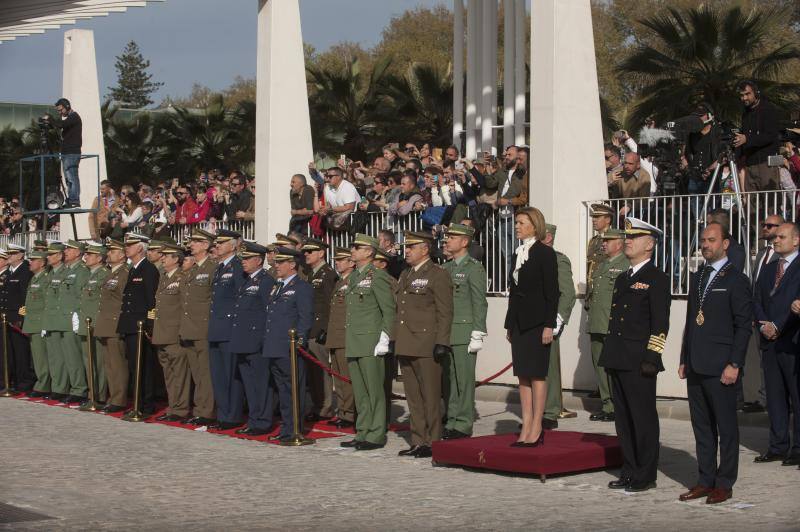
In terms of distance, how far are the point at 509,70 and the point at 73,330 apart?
420 inches

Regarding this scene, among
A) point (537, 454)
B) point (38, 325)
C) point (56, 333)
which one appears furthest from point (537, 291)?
point (38, 325)

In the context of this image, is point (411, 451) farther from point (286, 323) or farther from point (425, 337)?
point (286, 323)

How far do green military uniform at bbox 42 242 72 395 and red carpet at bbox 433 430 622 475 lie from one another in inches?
331

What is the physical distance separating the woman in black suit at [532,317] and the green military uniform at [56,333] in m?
9.02

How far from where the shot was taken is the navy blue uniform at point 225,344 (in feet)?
48.2

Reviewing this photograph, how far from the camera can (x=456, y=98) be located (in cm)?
2605

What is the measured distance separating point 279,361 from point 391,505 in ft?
14.5

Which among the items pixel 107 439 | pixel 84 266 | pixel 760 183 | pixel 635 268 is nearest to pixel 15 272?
pixel 84 266

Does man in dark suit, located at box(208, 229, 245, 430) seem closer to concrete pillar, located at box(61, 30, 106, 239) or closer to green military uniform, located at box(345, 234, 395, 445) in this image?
green military uniform, located at box(345, 234, 395, 445)

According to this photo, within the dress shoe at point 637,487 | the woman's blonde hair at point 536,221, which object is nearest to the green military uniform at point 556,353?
the woman's blonde hair at point 536,221

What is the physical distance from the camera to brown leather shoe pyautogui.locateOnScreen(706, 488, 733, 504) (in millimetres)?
9453

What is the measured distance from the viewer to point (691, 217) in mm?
15258

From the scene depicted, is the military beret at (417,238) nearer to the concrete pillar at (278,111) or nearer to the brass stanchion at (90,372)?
the brass stanchion at (90,372)

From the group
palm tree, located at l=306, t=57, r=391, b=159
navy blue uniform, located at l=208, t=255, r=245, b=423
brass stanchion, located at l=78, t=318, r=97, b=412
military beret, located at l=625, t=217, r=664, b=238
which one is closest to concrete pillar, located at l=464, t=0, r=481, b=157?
palm tree, located at l=306, t=57, r=391, b=159
